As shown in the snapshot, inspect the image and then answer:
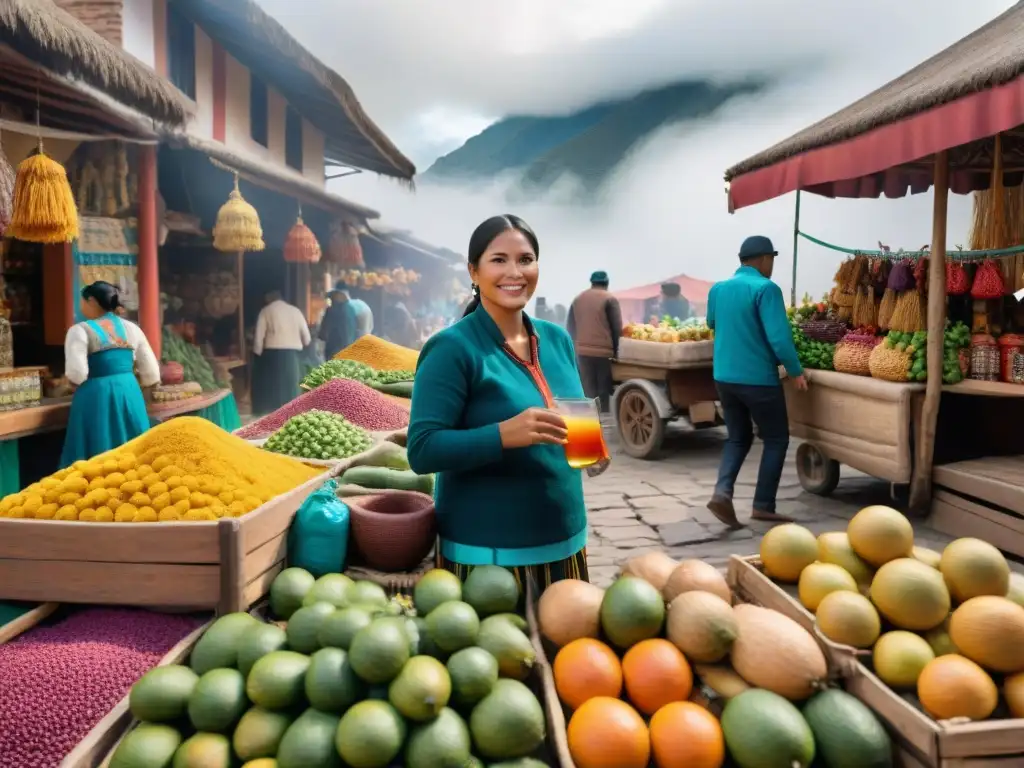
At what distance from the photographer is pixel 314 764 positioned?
5.16 feet

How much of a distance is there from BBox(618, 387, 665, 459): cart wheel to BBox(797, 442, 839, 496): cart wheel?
1.50 meters

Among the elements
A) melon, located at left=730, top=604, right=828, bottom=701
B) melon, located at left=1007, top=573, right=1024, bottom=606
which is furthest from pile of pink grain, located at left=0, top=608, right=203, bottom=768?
melon, located at left=1007, top=573, right=1024, bottom=606

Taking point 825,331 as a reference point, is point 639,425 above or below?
below

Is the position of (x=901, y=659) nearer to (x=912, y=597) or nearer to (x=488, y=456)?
(x=912, y=597)

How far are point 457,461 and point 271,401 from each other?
33.3 feet

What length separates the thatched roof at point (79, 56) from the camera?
15.7 feet

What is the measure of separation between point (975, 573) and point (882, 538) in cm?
24

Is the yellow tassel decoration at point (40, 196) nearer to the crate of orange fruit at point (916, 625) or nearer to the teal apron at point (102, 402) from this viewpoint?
the teal apron at point (102, 402)

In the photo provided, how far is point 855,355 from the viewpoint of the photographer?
6.05 metres

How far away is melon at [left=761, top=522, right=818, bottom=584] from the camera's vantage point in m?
2.21

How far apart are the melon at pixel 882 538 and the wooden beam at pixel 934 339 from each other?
3.68 metres

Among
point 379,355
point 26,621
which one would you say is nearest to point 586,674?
point 26,621

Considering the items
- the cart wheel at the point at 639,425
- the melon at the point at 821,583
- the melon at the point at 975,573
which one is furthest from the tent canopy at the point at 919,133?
the melon at the point at 821,583

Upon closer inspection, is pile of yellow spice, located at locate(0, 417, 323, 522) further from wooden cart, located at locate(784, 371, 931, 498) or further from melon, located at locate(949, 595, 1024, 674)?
wooden cart, located at locate(784, 371, 931, 498)
